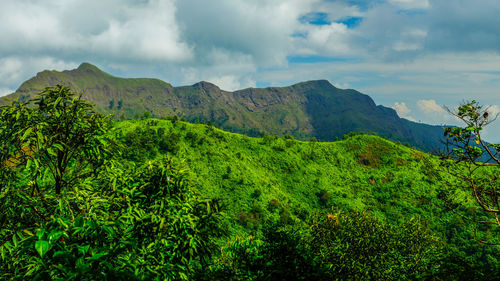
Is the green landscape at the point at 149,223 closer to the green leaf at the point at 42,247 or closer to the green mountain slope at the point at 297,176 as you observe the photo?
the green leaf at the point at 42,247

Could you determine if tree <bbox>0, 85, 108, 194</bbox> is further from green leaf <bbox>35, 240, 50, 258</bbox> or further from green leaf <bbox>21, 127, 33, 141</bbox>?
green leaf <bbox>35, 240, 50, 258</bbox>

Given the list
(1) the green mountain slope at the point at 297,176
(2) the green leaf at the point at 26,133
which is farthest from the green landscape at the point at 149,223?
(1) the green mountain slope at the point at 297,176

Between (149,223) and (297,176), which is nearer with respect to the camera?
(149,223)

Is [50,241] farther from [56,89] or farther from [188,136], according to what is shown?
[188,136]

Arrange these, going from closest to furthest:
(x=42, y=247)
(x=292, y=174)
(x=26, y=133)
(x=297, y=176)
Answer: (x=42, y=247), (x=26, y=133), (x=297, y=176), (x=292, y=174)

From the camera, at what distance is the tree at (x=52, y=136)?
8.05 meters

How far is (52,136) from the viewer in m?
8.42

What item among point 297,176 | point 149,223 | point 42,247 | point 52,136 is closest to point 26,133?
point 52,136

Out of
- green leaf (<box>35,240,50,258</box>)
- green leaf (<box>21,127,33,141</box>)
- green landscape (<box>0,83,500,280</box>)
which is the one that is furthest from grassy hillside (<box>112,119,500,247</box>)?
green leaf (<box>35,240,50,258</box>)

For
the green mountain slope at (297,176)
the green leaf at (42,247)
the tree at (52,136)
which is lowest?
the green mountain slope at (297,176)

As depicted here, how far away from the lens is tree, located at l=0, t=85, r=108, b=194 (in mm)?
8055

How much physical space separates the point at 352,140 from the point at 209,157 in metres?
68.1

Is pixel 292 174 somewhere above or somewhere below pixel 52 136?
below

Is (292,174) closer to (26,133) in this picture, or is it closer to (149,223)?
(149,223)
